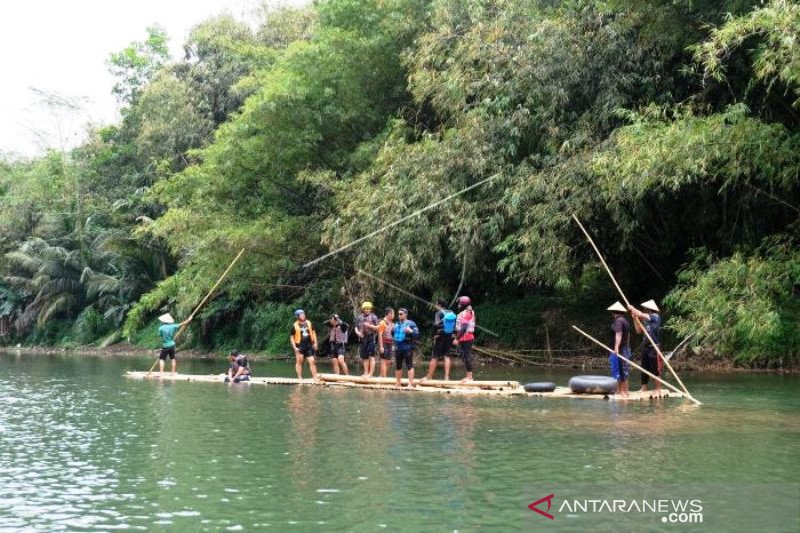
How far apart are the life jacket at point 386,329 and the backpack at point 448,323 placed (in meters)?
1.51

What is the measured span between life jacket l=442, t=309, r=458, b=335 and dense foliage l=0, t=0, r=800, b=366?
3.50 m

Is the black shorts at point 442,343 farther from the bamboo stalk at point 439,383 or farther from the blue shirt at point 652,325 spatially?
the blue shirt at point 652,325

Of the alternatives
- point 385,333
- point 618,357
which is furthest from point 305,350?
point 618,357

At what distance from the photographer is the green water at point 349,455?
737 centimetres

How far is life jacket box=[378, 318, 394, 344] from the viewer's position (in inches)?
731

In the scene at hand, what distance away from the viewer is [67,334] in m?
45.3

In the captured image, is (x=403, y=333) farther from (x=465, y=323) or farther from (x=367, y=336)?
(x=367, y=336)

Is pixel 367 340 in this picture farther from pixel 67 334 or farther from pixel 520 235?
pixel 67 334

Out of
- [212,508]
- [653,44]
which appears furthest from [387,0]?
[212,508]

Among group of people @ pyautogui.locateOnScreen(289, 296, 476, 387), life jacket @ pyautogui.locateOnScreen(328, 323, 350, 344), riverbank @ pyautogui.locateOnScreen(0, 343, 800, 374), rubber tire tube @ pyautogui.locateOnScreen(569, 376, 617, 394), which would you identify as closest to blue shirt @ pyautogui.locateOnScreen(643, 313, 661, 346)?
rubber tire tube @ pyautogui.locateOnScreen(569, 376, 617, 394)

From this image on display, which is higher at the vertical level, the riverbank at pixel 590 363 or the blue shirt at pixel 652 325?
the blue shirt at pixel 652 325

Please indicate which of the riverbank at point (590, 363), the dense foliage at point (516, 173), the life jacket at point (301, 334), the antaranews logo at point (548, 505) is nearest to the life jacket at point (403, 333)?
the life jacket at point (301, 334)

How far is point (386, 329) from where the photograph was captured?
18.8m

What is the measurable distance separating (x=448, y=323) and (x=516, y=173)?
246 inches
